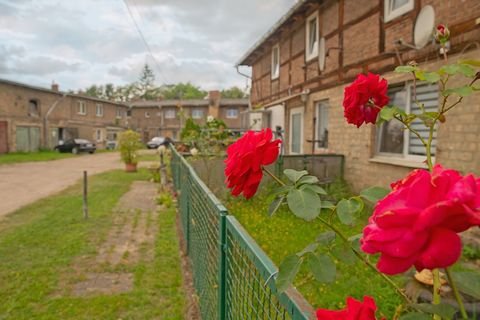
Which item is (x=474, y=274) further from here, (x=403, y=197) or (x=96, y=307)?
(x=96, y=307)

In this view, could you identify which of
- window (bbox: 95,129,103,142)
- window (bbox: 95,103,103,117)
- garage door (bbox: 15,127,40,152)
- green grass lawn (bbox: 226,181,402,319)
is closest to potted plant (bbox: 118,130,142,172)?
green grass lawn (bbox: 226,181,402,319)

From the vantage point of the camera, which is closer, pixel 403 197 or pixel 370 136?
pixel 403 197

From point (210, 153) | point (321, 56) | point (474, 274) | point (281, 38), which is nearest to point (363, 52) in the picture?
point (321, 56)

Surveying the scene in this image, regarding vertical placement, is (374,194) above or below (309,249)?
above

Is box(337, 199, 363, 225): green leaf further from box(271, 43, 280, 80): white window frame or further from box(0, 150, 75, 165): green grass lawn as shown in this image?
box(0, 150, 75, 165): green grass lawn

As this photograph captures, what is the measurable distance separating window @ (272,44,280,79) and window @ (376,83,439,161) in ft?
23.6

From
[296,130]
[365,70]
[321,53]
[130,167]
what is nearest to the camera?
[365,70]

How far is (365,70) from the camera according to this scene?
7762 millimetres

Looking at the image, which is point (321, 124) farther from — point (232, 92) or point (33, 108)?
Result: point (232, 92)

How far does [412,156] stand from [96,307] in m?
5.89

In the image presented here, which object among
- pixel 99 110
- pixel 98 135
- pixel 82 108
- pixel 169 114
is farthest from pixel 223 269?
pixel 169 114

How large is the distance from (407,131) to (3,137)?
26.5 meters

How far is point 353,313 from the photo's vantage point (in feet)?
2.22

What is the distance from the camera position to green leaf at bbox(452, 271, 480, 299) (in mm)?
634
